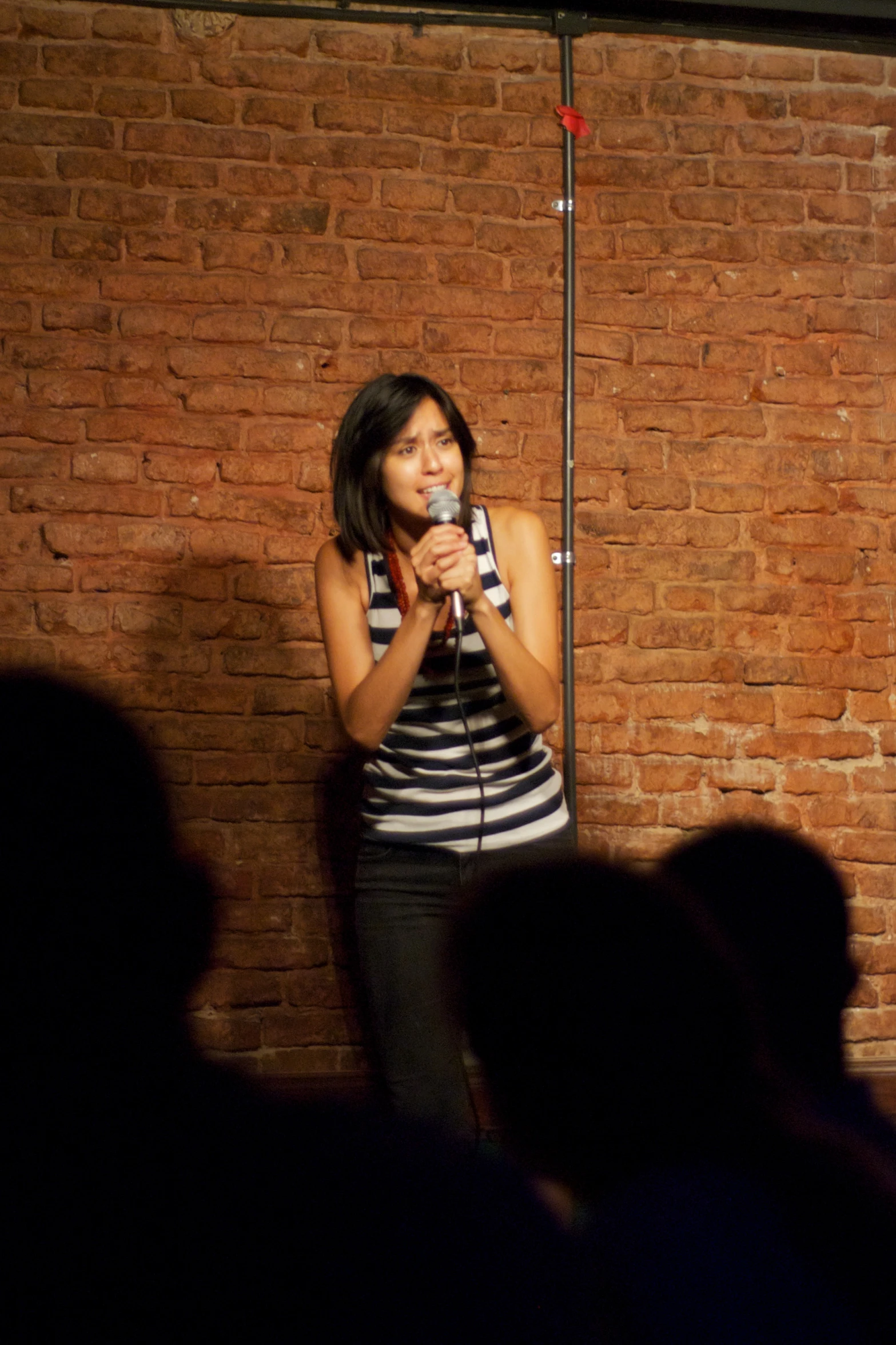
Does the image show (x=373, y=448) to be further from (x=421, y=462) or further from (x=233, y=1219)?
(x=233, y=1219)

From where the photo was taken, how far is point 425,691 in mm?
1815

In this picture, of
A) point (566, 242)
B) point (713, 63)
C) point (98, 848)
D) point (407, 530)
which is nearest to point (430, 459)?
point (407, 530)

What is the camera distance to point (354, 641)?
1854 mm

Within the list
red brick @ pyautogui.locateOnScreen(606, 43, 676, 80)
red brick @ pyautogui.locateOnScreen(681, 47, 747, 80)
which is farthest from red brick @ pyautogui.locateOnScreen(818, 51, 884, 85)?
red brick @ pyautogui.locateOnScreen(606, 43, 676, 80)

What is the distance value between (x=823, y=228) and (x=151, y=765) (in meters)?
2.23

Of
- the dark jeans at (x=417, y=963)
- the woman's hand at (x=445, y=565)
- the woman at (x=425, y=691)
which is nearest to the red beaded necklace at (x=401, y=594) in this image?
the woman at (x=425, y=691)

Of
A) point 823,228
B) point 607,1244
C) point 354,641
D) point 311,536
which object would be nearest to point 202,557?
point 311,536

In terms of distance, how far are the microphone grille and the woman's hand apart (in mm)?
32

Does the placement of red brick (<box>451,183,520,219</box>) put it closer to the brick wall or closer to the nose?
the brick wall

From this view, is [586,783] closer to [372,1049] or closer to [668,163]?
[372,1049]

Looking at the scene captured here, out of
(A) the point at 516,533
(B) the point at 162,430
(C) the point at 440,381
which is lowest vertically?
(A) the point at 516,533

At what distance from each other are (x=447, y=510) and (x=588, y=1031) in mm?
855

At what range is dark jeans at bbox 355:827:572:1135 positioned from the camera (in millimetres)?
1712

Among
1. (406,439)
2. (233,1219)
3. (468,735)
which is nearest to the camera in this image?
(233,1219)
